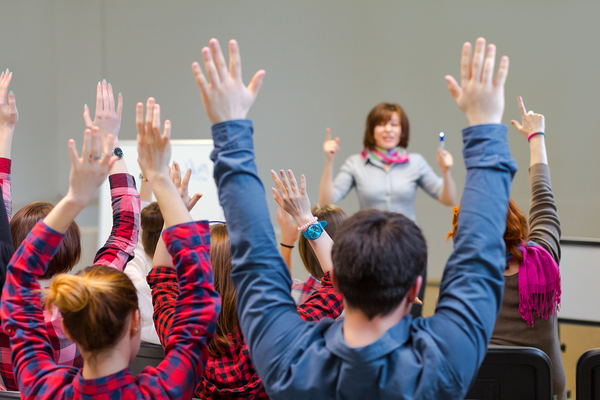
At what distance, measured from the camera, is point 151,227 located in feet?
6.27

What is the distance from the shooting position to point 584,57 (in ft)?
12.6

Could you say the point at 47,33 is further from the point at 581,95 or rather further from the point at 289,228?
the point at 581,95

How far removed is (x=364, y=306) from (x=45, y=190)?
14.3 feet

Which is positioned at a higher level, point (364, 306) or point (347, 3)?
point (347, 3)

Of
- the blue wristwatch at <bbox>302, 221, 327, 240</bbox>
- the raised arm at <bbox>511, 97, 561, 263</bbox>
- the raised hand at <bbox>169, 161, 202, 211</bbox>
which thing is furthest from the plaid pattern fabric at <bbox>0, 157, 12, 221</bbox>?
the raised arm at <bbox>511, 97, 561, 263</bbox>

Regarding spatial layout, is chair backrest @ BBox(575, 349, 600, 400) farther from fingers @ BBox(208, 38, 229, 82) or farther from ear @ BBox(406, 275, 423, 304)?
fingers @ BBox(208, 38, 229, 82)

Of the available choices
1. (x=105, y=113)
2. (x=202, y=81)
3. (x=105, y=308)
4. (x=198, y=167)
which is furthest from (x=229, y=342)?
(x=198, y=167)

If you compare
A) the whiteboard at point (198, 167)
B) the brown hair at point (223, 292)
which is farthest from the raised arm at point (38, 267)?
the whiteboard at point (198, 167)

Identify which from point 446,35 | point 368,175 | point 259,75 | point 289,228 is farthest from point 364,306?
point 446,35

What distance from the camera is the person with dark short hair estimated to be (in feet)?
2.31

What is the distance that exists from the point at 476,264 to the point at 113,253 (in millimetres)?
861

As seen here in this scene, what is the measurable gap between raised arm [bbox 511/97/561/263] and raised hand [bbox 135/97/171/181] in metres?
1.09

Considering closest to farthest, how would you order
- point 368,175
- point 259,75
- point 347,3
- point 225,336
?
point 259,75 → point 225,336 → point 368,175 → point 347,3

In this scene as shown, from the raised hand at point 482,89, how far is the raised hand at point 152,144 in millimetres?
513
